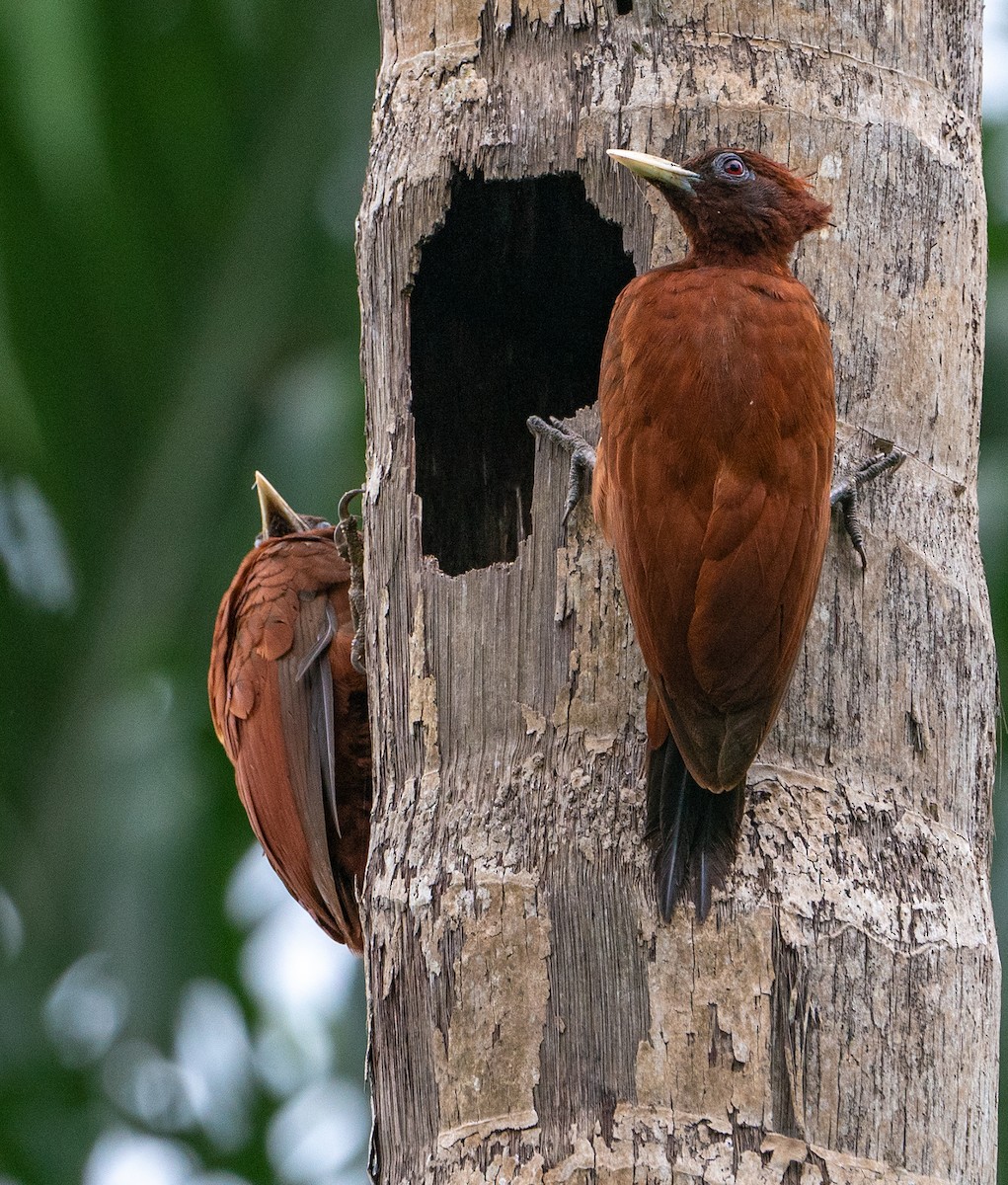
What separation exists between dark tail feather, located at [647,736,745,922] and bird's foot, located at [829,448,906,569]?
504 millimetres

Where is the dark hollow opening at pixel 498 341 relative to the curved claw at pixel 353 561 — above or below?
above

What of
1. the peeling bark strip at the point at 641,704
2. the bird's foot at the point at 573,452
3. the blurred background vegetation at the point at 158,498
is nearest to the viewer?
the peeling bark strip at the point at 641,704

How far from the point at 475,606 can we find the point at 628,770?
0.44 meters

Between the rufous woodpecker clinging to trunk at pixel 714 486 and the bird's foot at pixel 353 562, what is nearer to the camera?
the rufous woodpecker clinging to trunk at pixel 714 486

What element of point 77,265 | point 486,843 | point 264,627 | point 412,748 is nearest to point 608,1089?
point 486,843

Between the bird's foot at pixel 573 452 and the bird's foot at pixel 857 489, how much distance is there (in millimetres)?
435

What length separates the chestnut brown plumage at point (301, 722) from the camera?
4453mm

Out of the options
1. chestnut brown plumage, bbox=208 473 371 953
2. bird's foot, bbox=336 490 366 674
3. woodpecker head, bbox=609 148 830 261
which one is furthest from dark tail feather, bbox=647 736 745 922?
chestnut brown plumage, bbox=208 473 371 953

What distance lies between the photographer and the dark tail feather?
287 centimetres

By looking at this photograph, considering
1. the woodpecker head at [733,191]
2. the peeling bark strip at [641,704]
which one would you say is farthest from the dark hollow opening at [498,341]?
the woodpecker head at [733,191]

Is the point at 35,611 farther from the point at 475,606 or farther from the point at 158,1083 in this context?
the point at 475,606

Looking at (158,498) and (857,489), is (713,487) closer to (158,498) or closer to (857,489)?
(857,489)

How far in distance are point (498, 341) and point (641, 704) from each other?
3.80 ft

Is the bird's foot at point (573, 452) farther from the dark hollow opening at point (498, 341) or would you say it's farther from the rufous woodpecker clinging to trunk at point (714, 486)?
→ the dark hollow opening at point (498, 341)
